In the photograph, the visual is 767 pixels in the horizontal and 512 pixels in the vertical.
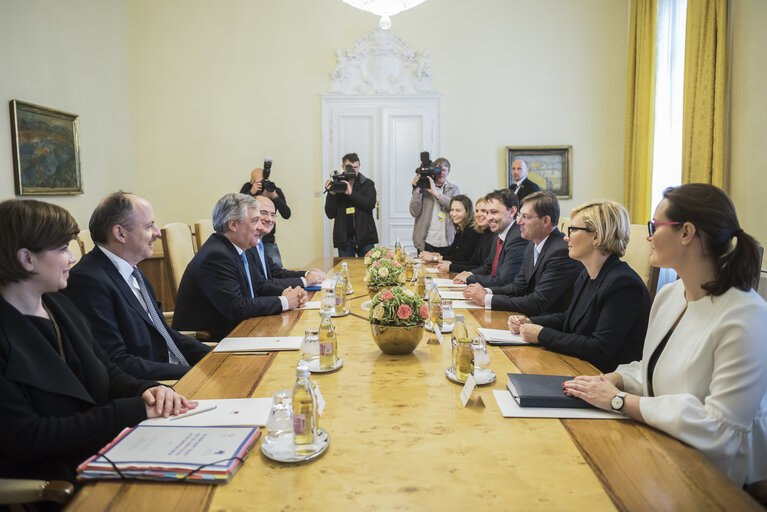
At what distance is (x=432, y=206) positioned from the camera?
18.7 feet

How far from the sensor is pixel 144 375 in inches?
79.6

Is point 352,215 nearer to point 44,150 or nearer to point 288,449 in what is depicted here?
point 44,150

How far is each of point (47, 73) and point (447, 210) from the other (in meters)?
4.02

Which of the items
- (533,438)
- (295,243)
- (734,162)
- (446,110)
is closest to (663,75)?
(734,162)

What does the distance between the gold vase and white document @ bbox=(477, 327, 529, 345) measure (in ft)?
1.06

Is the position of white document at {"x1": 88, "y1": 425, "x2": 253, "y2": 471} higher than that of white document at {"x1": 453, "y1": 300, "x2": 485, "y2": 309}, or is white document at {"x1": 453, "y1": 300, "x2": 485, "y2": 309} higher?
white document at {"x1": 88, "y1": 425, "x2": 253, "y2": 471}

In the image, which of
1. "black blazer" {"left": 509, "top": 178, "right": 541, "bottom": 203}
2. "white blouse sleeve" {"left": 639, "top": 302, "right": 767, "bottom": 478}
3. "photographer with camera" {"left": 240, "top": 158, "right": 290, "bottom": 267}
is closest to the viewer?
"white blouse sleeve" {"left": 639, "top": 302, "right": 767, "bottom": 478}

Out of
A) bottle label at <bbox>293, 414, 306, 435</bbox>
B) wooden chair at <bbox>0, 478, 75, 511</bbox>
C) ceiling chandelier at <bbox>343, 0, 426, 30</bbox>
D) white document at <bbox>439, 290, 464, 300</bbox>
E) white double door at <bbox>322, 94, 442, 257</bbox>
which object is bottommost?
wooden chair at <bbox>0, 478, 75, 511</bbox>

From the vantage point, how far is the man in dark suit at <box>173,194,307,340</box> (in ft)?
8.79

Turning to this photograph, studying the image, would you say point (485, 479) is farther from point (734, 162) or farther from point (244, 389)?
point (734, 162)

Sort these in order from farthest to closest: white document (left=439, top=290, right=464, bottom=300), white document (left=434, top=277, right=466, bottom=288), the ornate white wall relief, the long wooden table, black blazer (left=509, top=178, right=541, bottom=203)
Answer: the ornate white wall relief < black blazer (left=509, top=178, right=541, bottom=203) < white document (left=434, top=277, right=466, bottom=288) < white document (left=439, top=290, right=464, bottom=300) < the long wooden table

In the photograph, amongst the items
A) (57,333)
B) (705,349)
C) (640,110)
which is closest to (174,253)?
(57,333)

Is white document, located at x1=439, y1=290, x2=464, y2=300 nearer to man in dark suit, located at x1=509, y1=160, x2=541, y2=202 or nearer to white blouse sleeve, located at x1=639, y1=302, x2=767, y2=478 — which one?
white blouse sleeve, located at x1=639, y1=302, x2=767, y2=478

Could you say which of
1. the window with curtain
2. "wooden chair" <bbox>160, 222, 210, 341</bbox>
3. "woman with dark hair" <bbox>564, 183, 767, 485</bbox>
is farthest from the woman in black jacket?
the window with curtain
